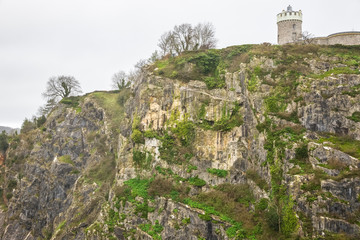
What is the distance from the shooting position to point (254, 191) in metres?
22.7

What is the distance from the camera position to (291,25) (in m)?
35.8

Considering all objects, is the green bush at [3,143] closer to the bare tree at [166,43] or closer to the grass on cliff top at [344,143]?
the bare tree at [166,43]

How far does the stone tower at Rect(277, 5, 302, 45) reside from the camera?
117 ft

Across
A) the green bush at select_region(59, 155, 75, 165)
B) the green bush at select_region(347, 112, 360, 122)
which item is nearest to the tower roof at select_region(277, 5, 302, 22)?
the green bush at select_region(347, 112, 360, 122)

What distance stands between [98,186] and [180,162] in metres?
12.4

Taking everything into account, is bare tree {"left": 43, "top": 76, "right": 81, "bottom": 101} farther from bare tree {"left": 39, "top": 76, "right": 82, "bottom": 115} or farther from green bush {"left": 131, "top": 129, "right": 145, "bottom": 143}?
green bush {"left": 131, "top": 129, "right": 145, "bottom": 143}

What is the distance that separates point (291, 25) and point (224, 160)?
2168 centimetres

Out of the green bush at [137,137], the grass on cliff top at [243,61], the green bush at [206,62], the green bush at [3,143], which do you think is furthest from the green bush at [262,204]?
the green bush at [3,143]

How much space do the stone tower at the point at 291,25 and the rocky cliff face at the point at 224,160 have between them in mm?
7936

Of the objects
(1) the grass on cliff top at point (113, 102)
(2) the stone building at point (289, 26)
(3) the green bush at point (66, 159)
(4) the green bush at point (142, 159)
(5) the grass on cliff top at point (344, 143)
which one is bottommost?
(3) the green bush at point (66, 159)

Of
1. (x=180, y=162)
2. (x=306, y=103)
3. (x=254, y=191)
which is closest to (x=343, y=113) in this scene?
(x=306, y=103)

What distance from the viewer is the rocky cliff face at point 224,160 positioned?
18125mm

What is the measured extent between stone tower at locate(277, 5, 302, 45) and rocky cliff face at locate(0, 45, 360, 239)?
7936mm

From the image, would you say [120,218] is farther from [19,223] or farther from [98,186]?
[19,223]
